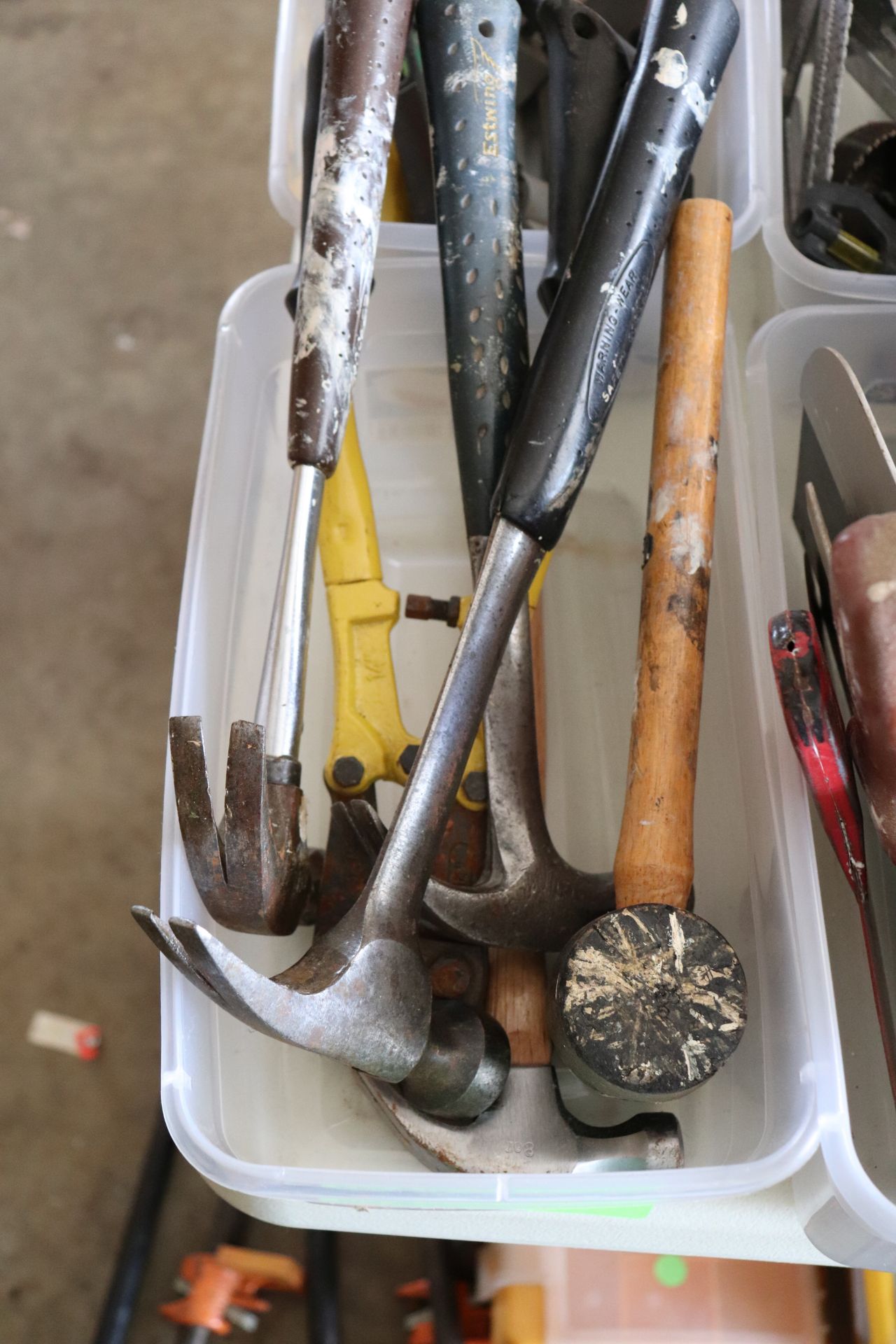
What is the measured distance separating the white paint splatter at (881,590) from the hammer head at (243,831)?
270 millimetres

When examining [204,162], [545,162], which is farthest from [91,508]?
[545,162]

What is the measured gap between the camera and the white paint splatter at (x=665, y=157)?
22.3 inches

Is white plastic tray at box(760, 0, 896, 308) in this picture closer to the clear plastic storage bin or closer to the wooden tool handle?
the clear plastic storage bin

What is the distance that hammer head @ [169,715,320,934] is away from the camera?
18.3 inches

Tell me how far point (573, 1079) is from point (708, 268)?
456 mm

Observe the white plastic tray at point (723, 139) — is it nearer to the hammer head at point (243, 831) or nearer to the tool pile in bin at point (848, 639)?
the tool pile in bin at point (848, 639)

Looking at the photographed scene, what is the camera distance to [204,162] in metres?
1.50

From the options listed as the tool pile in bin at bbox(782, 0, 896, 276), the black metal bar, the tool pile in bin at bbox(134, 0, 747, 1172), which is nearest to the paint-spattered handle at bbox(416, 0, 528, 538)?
the tool pile in bin at bbox(134, 0, 747, 1172)

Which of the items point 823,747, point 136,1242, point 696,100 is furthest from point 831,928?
point 136,1242

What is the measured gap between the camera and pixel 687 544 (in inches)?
22.3

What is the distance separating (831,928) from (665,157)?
0.44m

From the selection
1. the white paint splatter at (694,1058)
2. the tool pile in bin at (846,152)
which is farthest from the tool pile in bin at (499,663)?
the tool pile in bin at (846,152)

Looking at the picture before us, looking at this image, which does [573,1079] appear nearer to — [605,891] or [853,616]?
[605,891]

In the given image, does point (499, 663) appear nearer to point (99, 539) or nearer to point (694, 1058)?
point (694, 1058)
